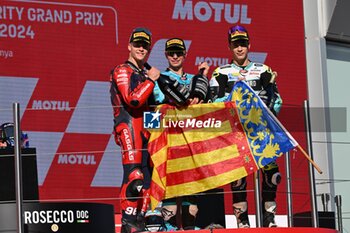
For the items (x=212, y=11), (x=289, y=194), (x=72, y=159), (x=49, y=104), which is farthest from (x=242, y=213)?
(x=212, y=11)

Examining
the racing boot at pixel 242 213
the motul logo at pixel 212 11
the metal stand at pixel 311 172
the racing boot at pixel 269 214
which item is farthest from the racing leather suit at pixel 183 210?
the motul logo at pixel 212 11

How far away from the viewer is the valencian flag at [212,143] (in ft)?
22.3

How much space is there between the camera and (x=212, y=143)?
22.8 feet

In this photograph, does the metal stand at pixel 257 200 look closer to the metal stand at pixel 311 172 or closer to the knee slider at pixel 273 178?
the knee slider at pixel 273 178

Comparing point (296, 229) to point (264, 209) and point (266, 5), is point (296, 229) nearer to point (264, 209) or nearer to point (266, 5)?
point (264, 209)

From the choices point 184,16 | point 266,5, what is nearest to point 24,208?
point 184,16

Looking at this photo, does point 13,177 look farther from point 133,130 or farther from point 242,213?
point 242,213

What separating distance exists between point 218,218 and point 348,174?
5468mm

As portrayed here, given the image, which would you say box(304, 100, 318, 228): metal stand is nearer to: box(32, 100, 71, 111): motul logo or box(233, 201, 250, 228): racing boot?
box(233, 201, 250, 228): racing boot

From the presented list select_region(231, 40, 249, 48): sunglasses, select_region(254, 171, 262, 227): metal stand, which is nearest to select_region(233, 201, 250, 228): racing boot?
select_region(254, 171, 262, 227): metal stand

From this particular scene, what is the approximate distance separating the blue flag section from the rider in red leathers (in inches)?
23.8

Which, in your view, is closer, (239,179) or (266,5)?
(239,179)

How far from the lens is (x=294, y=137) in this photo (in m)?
7.41

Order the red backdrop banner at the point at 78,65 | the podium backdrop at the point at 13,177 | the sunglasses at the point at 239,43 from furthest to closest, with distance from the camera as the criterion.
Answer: the red backdrop banner at the point at 78,65 < the sunglasses at the point at 239,43 < the podium backdrop at the point at 13,177
